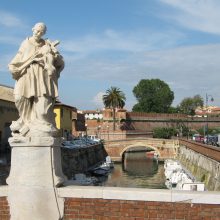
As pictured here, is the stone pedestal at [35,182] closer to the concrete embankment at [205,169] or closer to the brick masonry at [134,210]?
the brick masonry at [134,210]

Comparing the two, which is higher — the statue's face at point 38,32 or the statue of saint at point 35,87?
the statue's face at point 38,32

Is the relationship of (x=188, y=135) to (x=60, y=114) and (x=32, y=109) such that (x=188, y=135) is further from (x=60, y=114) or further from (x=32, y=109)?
(x=32, y=109)

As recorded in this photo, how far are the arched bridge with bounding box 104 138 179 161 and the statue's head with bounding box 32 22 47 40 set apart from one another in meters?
60.9

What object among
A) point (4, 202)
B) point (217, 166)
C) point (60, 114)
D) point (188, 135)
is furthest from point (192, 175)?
point (188, 135)

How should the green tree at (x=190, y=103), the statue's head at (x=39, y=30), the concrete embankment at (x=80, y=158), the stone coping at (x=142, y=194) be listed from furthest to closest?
the green tree at (x=190, y=103)
the concrete embankment at (x=80, y=158)
the statue's head at (x=39, y=30)
the stone coping at (x=142, y=194)

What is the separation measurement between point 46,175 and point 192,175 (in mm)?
38133

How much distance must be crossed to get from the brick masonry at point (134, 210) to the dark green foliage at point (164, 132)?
85.3 meters

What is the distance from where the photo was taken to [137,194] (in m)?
6.84

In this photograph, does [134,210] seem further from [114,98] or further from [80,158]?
[114,98]

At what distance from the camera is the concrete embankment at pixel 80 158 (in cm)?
4412

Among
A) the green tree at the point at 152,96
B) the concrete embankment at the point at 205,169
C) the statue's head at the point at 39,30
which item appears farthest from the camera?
the green tree at the point at 152,96

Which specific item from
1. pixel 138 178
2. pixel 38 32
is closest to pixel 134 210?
Answer: pixel 38 32

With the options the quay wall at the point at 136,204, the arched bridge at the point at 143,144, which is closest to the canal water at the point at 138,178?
the arched bridge at the point at 143,144

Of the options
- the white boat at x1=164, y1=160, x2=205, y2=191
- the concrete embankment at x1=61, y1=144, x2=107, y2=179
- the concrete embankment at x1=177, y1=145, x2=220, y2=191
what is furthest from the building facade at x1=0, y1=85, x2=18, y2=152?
the concrete embankment at x1=177, y1=145, x2=220, y2=191
